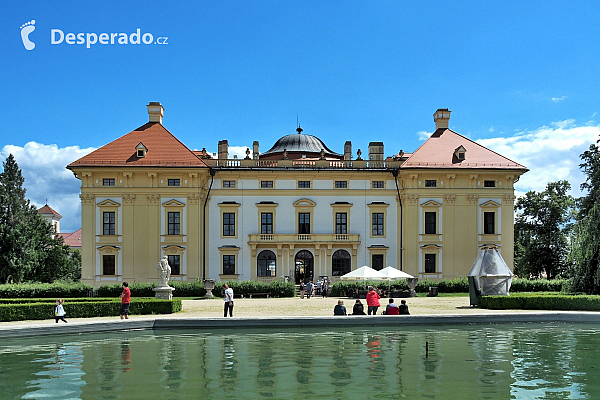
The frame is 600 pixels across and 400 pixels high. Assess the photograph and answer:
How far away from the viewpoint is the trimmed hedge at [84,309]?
2208 centimetres

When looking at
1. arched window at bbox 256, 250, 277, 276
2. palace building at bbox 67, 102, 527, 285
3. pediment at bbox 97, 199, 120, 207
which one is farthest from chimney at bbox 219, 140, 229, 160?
pediment at bbox 97, 199, 120, 207

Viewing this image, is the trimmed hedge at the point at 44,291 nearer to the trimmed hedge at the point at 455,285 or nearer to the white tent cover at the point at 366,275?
the trimmed hedge at the point at 455,285

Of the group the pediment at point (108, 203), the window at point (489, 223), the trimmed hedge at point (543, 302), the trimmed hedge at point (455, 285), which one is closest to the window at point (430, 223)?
the window at point (489, 223)

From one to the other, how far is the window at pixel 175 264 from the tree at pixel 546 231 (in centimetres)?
2895

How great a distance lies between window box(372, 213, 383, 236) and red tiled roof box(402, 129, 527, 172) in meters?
4.38

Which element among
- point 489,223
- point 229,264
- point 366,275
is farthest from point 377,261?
point 366,275

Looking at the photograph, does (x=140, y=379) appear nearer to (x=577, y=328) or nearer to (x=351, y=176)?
(x=577, y=328)

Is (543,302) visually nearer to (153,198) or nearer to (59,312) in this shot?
(59,312)

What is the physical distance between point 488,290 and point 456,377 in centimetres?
1560

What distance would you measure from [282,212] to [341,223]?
181 inches

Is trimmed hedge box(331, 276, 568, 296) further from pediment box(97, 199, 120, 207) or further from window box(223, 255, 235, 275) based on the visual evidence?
pediment box(97, 199, 120, 207)

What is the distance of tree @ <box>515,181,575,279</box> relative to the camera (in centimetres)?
4834

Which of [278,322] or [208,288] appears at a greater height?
[278,322]

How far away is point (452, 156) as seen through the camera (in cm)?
4381
